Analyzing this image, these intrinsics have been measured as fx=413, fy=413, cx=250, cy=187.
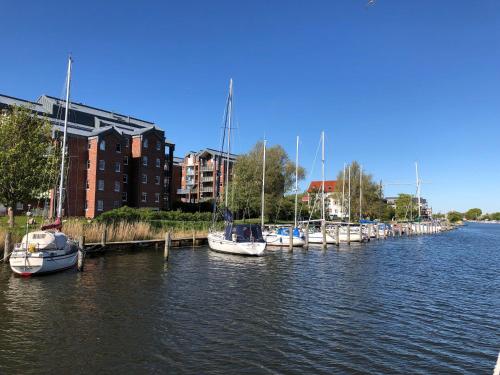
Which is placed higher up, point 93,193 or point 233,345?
point 93,193

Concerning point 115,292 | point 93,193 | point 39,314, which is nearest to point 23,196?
point 115,292

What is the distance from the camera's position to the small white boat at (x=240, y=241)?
34.5m

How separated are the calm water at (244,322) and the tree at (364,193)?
227ft

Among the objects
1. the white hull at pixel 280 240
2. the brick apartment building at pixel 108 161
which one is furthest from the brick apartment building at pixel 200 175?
the white hull at pixel 280 240

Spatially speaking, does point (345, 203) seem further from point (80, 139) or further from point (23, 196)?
point (23, 196)

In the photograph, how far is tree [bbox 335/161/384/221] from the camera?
3752 inches

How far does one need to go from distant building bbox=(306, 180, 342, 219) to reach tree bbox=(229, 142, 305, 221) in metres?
7.50

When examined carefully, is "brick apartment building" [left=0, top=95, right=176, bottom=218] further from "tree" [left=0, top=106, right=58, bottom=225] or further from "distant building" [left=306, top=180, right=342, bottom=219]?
"distant building" [left=306, top=180, right=342, bottom=219]

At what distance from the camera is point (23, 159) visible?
30.7 metres

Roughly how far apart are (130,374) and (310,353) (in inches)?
199

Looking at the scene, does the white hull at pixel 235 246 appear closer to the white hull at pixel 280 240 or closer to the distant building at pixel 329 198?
the white hull at pixel 280 240

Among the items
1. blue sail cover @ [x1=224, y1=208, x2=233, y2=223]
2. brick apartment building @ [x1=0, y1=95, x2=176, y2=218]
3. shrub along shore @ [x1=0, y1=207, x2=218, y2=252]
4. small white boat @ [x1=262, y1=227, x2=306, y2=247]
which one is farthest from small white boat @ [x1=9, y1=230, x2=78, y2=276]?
brick apartment building @ [x1=0, y1=95, x2=176, y2=218]

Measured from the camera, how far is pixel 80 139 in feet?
206

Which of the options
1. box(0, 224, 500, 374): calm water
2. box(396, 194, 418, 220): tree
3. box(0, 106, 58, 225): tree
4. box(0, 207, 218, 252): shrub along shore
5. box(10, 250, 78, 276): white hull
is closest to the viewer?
box(0, 224, 500, 374): calm water
